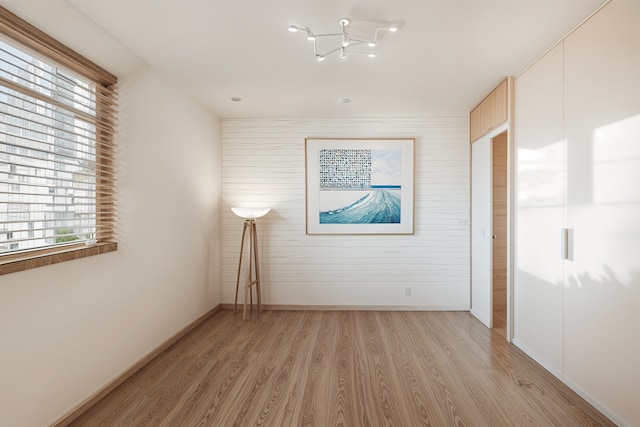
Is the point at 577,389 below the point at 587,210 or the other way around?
below

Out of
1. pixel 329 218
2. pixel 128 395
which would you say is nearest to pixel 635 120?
pixel 329 218

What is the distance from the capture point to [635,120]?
171 centimetres

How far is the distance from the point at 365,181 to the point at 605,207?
247 centimetres

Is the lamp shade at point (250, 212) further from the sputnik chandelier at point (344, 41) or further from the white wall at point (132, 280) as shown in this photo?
the sputnik chandelier at point (344, 41)

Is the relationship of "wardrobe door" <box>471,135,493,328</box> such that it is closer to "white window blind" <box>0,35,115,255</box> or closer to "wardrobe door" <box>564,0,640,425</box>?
"wardrobe door" <box>564,0,640,425</box>

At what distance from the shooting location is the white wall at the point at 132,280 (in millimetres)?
1671

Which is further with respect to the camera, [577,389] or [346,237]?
[346,237]

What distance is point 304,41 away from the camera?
7.47 feet

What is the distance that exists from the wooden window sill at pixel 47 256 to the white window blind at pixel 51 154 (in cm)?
4

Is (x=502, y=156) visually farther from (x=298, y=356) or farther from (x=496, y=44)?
(x=298, y=356)

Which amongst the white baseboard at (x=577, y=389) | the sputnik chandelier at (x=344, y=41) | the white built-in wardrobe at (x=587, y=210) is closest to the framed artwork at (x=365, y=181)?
the white built-in wardrobe at (x=587, y=210)

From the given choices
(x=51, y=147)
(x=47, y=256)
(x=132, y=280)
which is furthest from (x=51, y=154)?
(x=132, y=280)

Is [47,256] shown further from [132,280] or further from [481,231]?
[481,231]

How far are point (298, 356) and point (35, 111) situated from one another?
2.56 meters
